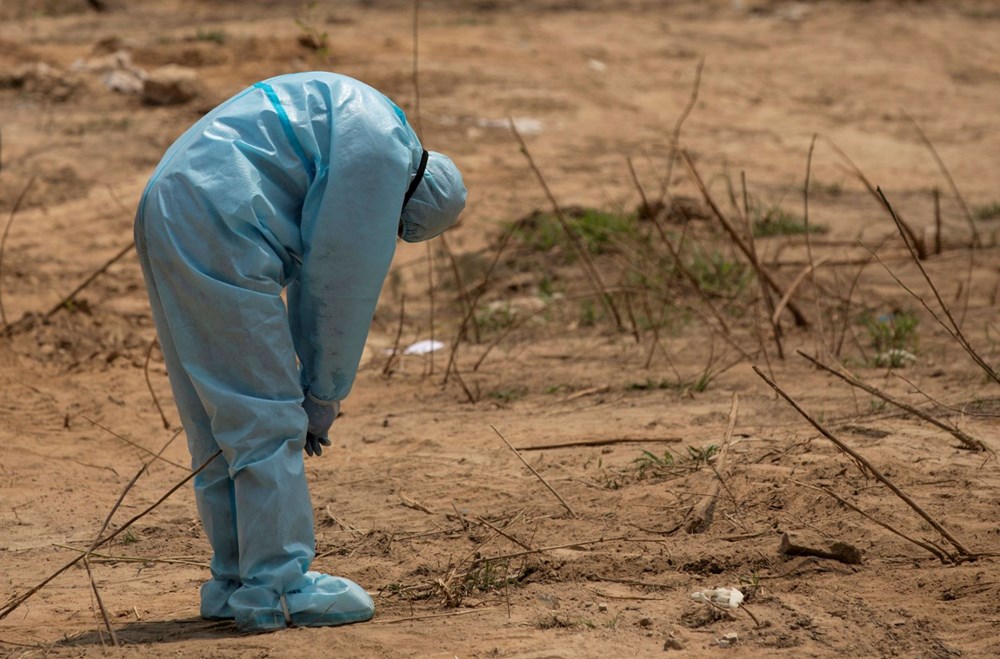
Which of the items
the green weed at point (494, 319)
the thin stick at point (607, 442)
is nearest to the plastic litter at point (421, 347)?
the green weed at point (494, 319)

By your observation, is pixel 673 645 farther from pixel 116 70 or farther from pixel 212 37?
pixel 212 37

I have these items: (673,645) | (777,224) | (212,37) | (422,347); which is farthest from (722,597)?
(212,37)

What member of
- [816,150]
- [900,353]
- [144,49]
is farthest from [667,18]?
[900,353]

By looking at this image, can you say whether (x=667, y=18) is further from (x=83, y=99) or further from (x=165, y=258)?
(x=165, y=258)

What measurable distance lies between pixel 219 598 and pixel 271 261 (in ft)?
2.75

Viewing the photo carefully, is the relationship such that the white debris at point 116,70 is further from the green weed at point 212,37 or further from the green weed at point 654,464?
the green weed at point 654,464

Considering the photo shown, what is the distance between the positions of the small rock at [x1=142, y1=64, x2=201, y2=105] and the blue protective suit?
23.3 ft

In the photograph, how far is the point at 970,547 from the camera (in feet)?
10.5

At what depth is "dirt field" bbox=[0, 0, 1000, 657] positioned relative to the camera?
3.00 metres

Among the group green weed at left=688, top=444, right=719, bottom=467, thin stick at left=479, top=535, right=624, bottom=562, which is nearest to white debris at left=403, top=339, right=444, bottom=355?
green weed at left=688, top=444, right=719, bottom=467

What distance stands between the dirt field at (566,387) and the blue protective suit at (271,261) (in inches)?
14.8

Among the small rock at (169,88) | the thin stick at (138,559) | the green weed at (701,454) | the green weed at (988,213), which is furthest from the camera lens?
the small rock at (169,88)

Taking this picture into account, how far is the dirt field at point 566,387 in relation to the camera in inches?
118

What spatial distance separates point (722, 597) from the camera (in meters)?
2.99
